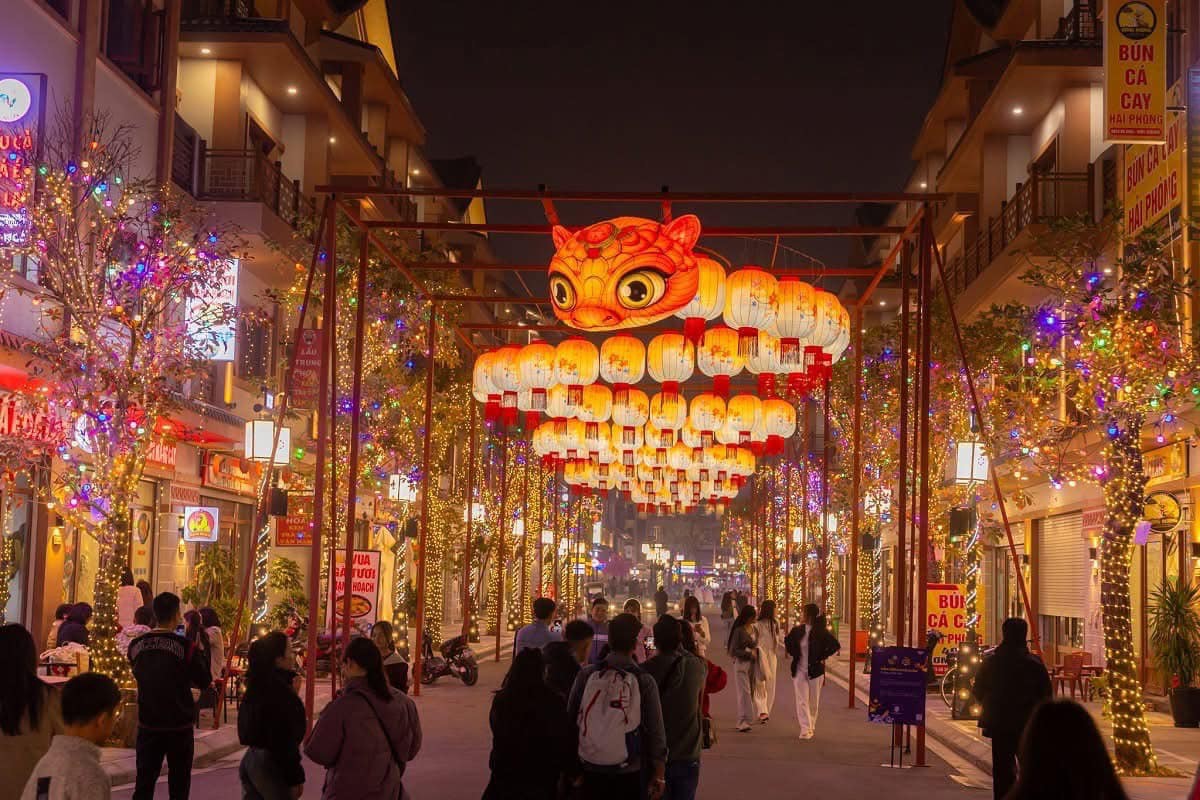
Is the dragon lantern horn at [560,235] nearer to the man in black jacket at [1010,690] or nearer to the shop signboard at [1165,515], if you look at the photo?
the man in black jacket at [1010,690]

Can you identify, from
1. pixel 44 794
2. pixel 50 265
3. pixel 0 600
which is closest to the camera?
pixel 44 794

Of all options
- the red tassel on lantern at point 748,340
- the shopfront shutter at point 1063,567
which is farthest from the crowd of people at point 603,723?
the shopfront shutter at point 1063,567

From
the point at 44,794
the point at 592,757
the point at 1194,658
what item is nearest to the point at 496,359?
the point at 1194,658

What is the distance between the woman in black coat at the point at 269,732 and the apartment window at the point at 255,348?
23378mm

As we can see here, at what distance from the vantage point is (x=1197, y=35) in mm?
22328

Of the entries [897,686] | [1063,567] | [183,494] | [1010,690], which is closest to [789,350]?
[897,686]

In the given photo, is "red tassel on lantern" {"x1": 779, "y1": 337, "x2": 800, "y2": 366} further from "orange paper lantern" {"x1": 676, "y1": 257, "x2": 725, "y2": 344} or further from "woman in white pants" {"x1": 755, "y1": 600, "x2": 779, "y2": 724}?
"woman in white pants" {"x1": 755, "y1": 600, "x2": 779, "y2": 724}

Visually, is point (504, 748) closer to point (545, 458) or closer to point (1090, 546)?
point (1090, 546)

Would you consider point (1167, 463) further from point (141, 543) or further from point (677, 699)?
point (141, 543)

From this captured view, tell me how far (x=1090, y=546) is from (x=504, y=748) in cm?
2397

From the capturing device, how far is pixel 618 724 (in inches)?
372

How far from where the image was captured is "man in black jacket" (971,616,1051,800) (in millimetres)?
11898

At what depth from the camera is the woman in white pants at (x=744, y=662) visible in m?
21.6

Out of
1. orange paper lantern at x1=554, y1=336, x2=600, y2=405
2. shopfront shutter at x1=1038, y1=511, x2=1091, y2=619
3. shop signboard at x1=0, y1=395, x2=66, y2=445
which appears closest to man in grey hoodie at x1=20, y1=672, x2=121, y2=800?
shop signboard at x1=0, y1=395, x2=66, y2=445
